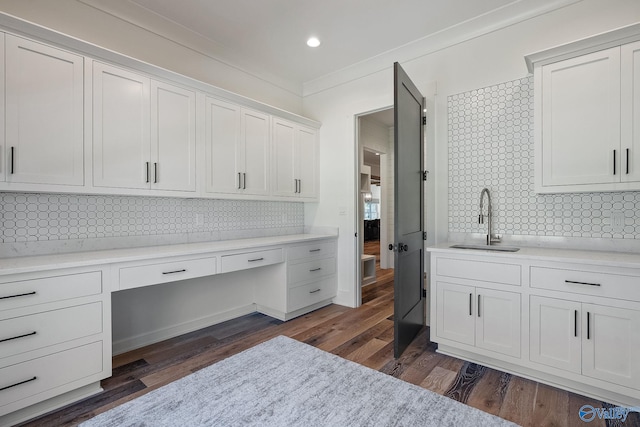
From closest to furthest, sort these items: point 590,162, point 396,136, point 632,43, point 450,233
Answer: point 632,43, point 590,162, point 396,136, point 450,233

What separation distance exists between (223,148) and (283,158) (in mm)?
807

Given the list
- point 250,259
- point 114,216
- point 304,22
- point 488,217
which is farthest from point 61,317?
point 488,217

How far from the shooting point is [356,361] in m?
2.53

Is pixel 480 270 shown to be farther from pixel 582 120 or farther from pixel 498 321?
pixel 582 120

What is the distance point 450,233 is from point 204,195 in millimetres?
2357

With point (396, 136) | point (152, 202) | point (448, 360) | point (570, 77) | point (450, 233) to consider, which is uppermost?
point (570, 77)

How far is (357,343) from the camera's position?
2.88 meters

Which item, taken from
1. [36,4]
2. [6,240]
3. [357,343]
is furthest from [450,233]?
[36,4]

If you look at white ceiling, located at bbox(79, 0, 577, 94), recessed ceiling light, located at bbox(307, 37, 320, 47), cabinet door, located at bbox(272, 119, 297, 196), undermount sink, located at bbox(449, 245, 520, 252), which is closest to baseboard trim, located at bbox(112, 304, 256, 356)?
cabinet door, located at bbox(272, 119, 297, 196)

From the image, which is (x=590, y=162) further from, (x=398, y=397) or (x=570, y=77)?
(x=398, y=397)

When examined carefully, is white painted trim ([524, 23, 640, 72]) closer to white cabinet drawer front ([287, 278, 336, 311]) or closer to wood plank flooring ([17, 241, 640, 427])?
wood plank flooring ([17, 241, 640, 427])

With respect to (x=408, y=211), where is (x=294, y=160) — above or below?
above

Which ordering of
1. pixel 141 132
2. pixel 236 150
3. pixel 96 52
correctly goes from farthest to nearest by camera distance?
pixel 236 150, pixel 141 132, pixel 96 52

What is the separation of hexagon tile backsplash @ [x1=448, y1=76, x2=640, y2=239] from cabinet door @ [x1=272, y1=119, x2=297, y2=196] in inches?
69.8
